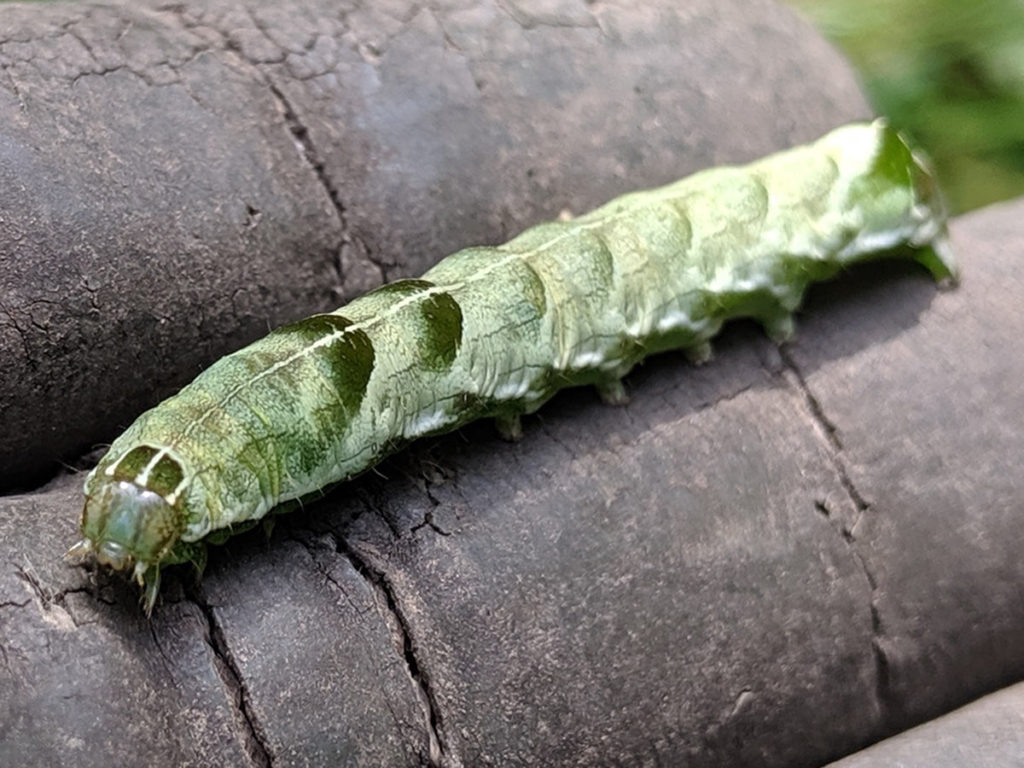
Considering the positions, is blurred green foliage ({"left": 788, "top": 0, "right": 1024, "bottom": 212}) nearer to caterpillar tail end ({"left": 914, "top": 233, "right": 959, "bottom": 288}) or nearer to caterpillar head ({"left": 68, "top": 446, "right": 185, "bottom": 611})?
caterpillar tail end ({"left": 914, "top": 233, "right": 959, "bottom": 288})

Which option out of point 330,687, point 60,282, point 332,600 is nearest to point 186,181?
point 60,282

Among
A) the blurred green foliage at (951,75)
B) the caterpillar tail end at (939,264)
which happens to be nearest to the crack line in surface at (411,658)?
the caterpillar tail end at (939,264)

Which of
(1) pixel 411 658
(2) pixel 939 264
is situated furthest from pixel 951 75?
(1) pixel 411 658

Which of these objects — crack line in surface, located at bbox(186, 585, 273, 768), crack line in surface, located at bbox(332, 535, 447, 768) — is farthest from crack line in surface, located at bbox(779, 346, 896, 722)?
crack line in surface, located at bbox(186, 585, 273, 768)

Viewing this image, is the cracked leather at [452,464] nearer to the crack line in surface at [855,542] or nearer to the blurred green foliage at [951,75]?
the crack line in surface at [855,542]

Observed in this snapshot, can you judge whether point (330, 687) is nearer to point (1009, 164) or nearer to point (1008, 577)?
point (1008, 577)
